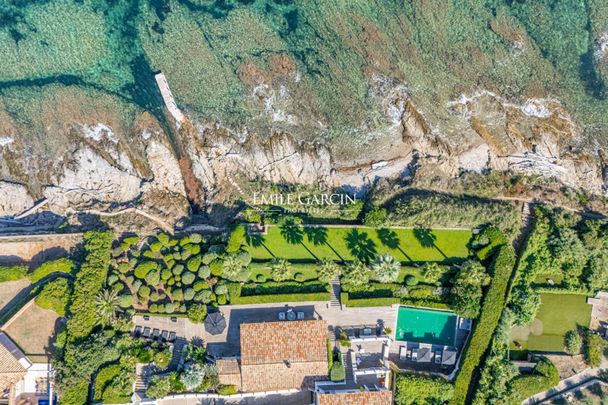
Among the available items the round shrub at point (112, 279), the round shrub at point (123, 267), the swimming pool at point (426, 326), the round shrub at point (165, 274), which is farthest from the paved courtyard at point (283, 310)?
the round shrub at point (112, 279)

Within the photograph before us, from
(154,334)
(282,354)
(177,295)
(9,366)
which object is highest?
(177,295)

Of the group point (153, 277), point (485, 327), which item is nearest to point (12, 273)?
point (153, 277)

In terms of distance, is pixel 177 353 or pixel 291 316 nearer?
pixel 177 353

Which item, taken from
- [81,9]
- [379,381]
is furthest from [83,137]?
[379,381]

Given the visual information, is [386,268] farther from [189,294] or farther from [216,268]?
[189,294]

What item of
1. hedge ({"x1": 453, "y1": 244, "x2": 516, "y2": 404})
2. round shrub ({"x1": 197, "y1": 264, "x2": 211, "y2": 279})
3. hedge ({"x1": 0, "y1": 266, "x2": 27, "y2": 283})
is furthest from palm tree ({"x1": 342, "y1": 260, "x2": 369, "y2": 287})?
hedge ({"x1": 0, "y1": 266, "x2": 27, "y2": 283})

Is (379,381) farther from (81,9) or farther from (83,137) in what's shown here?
(81,9)
